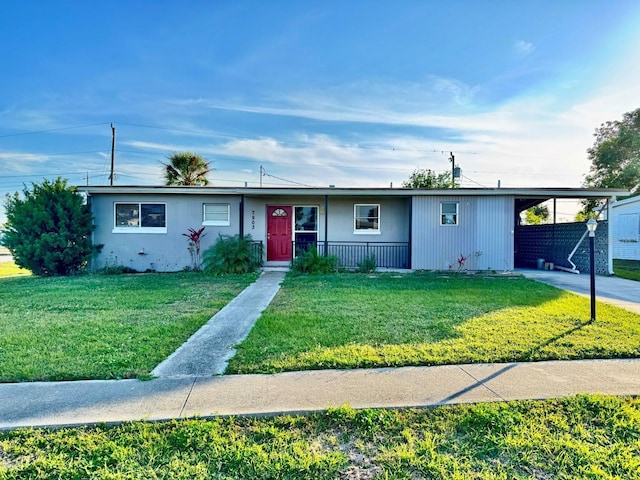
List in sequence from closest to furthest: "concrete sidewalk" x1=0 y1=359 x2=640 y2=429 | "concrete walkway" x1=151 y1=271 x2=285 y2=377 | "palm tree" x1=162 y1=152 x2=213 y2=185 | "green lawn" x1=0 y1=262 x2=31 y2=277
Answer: "concrete sidewalk" x1=0 y1=359 x2=640 y2=429 < "concrete walkway" x1=151 y1=271 x2=285 y2=377 < "green lawn" x1=0 y1=262 x2=31 y2=277 < "palm tree" x1=162 y1=152 x2=213 y2=185

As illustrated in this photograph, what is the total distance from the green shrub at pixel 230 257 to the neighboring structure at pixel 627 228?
1628 cm

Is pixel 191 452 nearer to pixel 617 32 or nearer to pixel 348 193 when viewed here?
pixel 348 193

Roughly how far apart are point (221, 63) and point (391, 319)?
11.2 m

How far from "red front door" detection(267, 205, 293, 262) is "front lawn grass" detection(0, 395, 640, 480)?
11302 mm

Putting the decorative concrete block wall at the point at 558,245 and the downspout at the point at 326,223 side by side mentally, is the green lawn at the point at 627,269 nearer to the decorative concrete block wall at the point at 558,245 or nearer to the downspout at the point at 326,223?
the decorative concrete block wall at the point at 558,245

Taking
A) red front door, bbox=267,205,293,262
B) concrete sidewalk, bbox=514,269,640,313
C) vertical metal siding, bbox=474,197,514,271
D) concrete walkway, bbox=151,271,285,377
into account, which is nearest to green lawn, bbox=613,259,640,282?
concrete sidewalk, bbox=514,269,640,313

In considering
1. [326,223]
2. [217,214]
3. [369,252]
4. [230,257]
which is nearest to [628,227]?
[369,252]

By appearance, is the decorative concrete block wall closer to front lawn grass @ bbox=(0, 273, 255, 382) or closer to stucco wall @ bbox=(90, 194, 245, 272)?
front lawn grass @ bbox=(0, 273, 255, 382)

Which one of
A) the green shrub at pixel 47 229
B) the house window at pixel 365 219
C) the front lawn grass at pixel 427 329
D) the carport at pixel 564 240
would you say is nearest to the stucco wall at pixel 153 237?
the green shrub at pixel 47 229

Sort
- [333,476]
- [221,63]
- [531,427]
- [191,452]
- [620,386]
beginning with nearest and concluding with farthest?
[333,476], [191,452], [531,427], [620,386], [221,63]

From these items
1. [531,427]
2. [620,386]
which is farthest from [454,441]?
[620,386]

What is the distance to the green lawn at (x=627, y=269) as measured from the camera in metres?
12.2

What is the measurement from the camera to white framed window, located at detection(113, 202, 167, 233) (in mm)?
13180

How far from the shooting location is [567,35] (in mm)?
9945
